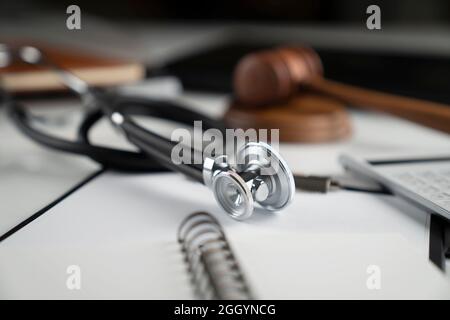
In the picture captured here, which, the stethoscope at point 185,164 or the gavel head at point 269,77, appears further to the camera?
the gavel head at point 269,77

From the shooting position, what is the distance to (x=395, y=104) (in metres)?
0.56

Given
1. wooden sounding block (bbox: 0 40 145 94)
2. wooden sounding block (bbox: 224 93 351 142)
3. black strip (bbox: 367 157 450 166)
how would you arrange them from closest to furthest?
black strip (bbox: 367 157 450 166)
wooden sounding block (bbox: 224 93 351 142)
wooden sounding block (bbox: 0 40 145 94)

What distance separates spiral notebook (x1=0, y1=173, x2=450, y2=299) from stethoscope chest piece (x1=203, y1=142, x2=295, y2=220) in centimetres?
1

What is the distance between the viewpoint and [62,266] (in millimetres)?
335

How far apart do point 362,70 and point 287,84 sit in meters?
0.20

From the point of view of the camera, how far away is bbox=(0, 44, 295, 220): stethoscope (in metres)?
0.38

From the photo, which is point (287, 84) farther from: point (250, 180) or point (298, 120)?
point (250, 180)

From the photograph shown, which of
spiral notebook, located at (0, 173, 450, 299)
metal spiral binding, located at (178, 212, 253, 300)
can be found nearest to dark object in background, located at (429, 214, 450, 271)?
spiral notebook, located at (0, 173, 450, 299)

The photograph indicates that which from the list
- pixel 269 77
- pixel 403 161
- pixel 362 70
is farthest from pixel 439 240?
pixel 362 70

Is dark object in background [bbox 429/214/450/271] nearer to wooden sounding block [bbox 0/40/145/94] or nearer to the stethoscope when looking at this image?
the stethoscope

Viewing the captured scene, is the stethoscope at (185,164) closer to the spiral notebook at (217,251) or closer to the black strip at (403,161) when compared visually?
the spiral notebook at (217,251)

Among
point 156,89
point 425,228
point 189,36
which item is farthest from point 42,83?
point 189,36

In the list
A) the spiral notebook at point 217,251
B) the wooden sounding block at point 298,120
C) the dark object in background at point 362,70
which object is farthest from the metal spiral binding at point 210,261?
the dark object in background at point 362,70

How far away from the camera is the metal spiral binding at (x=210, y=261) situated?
302 millimetres
